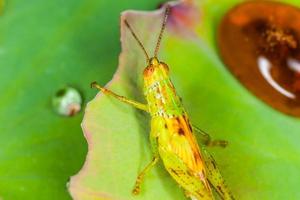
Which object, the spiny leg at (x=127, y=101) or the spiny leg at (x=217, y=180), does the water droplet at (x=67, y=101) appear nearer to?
the spiny leg at (x=127, y=101)

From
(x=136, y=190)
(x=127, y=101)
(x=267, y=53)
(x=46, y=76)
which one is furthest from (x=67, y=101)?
(x=267, y=53)

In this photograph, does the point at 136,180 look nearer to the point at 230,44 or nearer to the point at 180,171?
the point at 180,171

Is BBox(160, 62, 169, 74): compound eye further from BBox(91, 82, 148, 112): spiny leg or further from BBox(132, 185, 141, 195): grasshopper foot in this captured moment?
BBox(132, 185, 141, 195): grasshopper foot

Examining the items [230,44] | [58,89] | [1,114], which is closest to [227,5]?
[230,44]

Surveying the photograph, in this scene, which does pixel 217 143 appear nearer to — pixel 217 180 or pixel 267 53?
pixel 217 180

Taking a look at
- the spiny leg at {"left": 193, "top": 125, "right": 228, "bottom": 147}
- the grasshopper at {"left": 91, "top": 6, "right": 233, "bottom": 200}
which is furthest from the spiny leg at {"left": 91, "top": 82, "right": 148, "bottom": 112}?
the spiny leg at {"left": 193, "top": 125, "right": 228, "bottom": 147}

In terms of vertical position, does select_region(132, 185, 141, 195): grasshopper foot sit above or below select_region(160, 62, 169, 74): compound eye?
below
